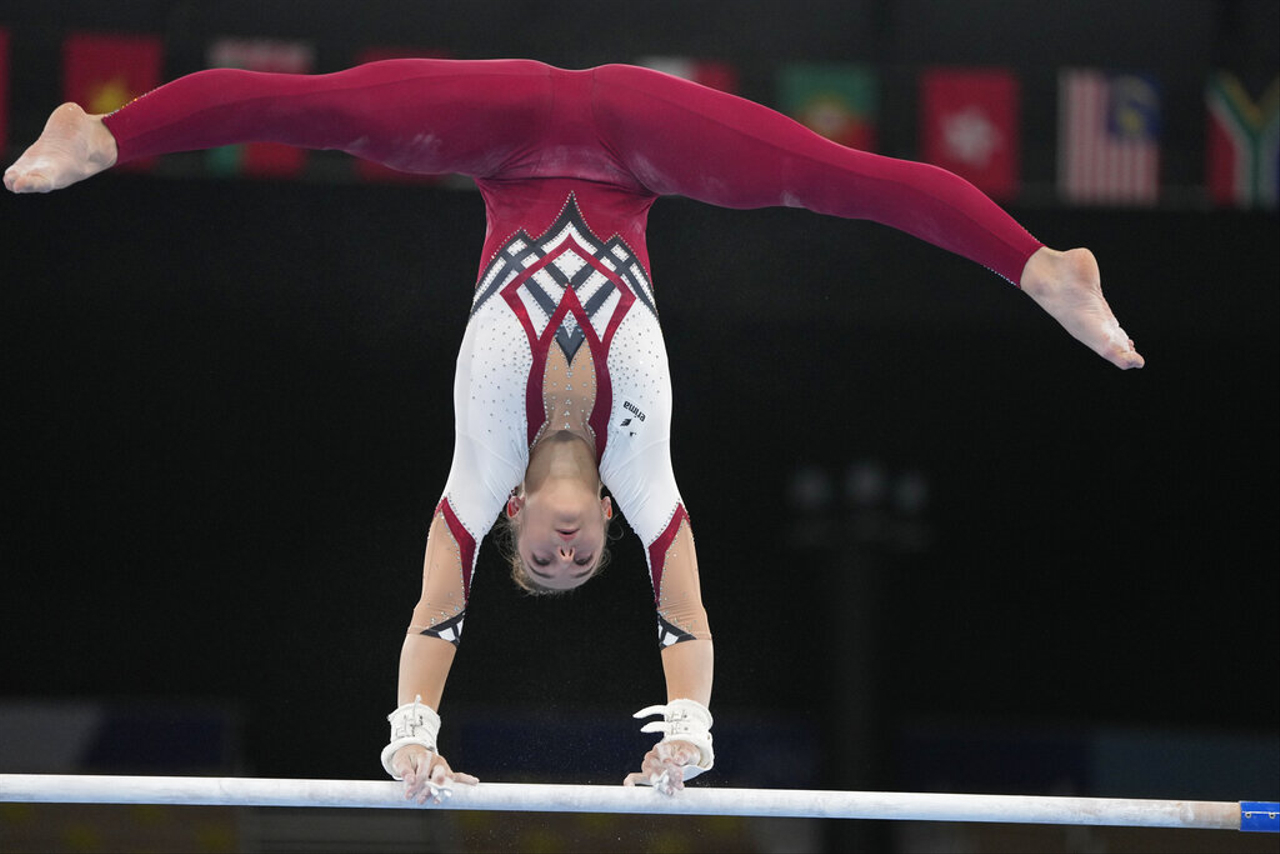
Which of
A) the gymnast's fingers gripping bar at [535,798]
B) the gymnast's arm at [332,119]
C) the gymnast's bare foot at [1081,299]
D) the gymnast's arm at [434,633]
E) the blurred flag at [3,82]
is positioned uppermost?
the blurred flag at [3,82]

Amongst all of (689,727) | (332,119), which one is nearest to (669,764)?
(689,727)

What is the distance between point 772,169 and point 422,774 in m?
1.80

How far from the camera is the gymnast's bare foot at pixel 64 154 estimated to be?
129 inches

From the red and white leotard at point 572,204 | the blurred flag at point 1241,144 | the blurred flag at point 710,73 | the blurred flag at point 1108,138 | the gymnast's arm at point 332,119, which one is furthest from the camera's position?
the blurred flag at point 1241,144

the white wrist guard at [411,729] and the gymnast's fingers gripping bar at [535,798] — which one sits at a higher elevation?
the white wrist guard at [411,729]

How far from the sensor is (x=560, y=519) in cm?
349

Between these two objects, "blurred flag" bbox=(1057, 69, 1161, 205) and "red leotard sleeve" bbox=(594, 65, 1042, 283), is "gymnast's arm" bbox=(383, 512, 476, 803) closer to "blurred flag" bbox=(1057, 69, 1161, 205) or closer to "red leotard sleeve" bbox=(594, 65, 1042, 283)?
"red leotard sleeve" bbox=(594, 65, 1042, 283)

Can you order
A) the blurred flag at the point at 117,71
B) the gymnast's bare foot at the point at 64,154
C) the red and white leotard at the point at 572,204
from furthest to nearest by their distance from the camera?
the blurred flag at the point at 117,71, the red and white leotard at the point at 572,204, the gymnast's bare foot at the point at 64,154

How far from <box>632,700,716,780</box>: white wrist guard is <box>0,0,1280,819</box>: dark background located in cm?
365

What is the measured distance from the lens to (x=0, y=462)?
8.58 metres

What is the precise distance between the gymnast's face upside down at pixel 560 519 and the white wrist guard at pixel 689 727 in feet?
1.36

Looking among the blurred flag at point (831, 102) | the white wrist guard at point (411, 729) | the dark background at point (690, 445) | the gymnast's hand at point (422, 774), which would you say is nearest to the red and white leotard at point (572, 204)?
the white wrist guard at point (411, 729)

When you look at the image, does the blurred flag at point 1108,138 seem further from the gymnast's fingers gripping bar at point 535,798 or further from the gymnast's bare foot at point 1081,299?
the gymnast's fingers gripping bar at point 535,798

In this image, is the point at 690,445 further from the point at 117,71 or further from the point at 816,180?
the point at 816,180
